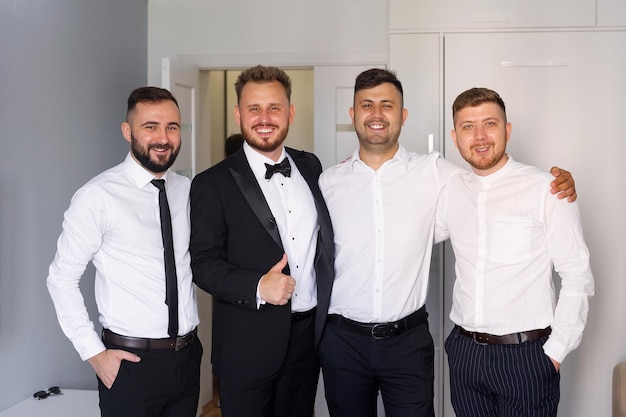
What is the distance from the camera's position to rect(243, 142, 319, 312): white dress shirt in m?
2.48

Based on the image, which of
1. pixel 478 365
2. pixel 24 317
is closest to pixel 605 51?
pixel 478 365

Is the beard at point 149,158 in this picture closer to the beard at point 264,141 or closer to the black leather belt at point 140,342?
the beard at point 264,141

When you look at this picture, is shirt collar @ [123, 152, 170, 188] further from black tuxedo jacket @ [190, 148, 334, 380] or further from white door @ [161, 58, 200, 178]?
white door @ [161, 58, 200, 178]

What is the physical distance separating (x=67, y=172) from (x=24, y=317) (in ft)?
2.40

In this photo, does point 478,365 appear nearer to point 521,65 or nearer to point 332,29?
point 521,65

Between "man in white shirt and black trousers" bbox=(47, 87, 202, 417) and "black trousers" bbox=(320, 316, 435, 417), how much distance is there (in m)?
0.49

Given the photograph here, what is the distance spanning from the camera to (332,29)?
4.36 m

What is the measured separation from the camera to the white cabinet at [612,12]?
136 inches

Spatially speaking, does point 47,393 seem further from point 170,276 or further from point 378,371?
point 378,371

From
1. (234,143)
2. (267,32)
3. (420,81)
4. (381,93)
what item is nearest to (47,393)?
(381,93)

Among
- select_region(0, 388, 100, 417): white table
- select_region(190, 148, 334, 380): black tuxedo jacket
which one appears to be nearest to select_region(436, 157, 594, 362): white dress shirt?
select_region(190, 148, 334, 380): black tuxedo jacket

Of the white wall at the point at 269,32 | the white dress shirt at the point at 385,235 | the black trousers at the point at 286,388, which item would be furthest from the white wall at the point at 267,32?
the black trousers at the point at 286,388

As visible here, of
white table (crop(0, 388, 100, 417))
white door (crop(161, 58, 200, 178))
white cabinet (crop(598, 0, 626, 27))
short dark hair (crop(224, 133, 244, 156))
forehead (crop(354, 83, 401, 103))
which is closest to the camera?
forehead (crop(354, 83, 401, 103))

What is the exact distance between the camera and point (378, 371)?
2516 mm
